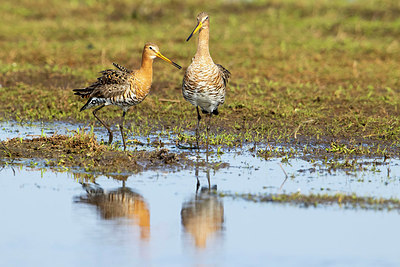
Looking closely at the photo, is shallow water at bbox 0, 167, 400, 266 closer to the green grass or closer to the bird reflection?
the bird reflection

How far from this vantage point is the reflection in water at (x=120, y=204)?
21.8 ft

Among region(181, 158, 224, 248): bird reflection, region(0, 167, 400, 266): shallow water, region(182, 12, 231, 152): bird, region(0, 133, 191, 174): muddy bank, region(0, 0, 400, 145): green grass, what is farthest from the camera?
region(0, 0, 400, 145): green grass

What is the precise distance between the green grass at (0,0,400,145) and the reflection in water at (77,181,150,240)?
275 cm

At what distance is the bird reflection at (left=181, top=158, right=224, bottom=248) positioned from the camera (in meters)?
6.27

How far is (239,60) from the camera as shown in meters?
15.4

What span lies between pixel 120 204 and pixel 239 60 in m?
8.76

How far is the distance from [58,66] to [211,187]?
7997mm

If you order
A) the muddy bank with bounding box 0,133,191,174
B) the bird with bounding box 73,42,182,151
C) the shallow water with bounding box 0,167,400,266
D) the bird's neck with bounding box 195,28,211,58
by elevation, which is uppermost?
the bird's neck with bounding box 195,28,211,58

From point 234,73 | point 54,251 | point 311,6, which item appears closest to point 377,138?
point 234,73

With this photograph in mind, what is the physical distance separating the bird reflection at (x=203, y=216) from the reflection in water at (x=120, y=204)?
38cm

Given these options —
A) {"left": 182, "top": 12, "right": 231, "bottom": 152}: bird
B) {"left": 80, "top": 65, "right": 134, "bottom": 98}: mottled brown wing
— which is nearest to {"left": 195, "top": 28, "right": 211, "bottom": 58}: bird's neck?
{"left": 182, "top": 12, "right": 231, "bottom": 152}: bird

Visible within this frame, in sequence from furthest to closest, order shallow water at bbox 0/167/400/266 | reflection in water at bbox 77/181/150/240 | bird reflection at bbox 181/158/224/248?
reflection in water at bbox 77/181/150/240
bird reflection at bbox 181/158/224/248
shallow water at bbox 0/167/400/266

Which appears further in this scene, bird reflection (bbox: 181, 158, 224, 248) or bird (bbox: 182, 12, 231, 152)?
bird (bbox: 182, 12, 231, 152)

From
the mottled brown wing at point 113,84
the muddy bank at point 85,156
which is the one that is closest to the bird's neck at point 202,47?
the mottled brown wing at point 113,84
